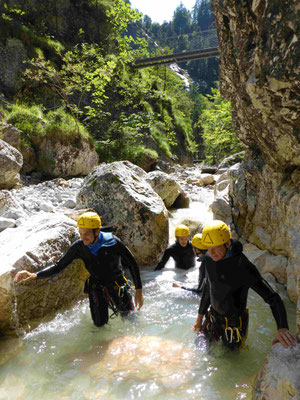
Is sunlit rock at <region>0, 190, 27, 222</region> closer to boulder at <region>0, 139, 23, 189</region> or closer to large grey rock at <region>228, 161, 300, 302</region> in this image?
boulder at <region>0, 139, 23, 189</region>

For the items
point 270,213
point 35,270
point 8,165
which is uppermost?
point 8,165

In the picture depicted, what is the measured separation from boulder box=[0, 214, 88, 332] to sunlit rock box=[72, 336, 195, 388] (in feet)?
3.07

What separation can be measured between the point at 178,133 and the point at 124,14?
10.1 meters

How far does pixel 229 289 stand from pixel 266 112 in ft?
6.84

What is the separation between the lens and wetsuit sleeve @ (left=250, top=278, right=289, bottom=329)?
2.27 metres

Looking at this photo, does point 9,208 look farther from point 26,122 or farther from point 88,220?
point 26,122

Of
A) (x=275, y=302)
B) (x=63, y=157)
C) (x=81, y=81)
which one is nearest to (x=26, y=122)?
(x=63, y=157)

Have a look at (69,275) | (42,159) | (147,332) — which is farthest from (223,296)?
(42,159)

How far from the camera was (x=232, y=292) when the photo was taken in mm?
2693


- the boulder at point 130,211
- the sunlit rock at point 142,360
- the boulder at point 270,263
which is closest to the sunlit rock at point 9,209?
the boulder at point 130,211

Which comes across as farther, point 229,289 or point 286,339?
point 229,289

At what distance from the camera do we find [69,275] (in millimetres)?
3979

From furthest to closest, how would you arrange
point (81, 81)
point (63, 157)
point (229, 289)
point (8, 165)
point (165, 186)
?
point (81, 81)
point (63, 157)
point (165, 186)
point (8, 165)
point (229, 289)

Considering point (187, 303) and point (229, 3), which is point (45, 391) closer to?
point (187, 303)
